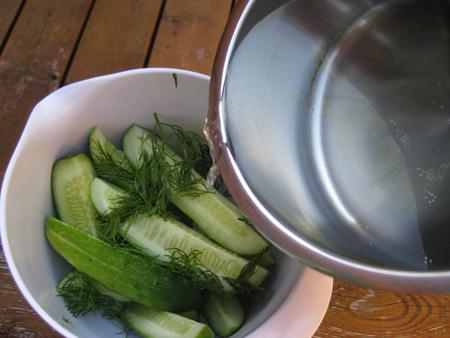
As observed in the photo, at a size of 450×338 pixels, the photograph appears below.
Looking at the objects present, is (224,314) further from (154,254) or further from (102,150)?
(102,150)

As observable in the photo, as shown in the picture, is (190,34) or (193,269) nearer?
(193,269)

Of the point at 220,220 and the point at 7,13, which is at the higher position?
the point at 7,13

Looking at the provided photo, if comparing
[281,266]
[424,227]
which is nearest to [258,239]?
[281,266]

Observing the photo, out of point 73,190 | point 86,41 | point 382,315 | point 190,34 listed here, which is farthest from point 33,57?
point 382,315

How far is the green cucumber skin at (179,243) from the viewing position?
0.54 meters

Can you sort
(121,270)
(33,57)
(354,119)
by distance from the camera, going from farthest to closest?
(33,57)
(354,119)
(121,270)

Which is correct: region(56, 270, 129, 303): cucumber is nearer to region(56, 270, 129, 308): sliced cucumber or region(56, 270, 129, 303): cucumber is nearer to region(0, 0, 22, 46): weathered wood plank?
region(56, 270, 129, 308): sliced cucumber

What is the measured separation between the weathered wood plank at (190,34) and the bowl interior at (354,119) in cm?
23

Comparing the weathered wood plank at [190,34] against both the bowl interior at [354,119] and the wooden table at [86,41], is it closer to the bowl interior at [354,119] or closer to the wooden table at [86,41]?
the wooden table at [86,41]

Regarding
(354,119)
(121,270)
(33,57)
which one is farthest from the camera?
(33,57)

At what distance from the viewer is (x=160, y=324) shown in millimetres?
525

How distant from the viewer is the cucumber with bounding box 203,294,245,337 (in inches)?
21.0

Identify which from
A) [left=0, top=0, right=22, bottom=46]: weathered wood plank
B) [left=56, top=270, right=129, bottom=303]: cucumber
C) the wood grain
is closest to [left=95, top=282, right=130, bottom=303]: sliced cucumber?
[left=56, top=270, right=129, bottom=303]: cucumber

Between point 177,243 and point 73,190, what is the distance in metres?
0.13
